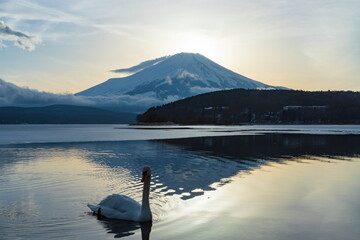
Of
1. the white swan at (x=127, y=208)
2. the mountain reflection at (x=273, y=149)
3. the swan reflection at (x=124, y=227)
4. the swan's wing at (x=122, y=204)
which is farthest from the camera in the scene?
the mountain reflection at (x=273, y=149)

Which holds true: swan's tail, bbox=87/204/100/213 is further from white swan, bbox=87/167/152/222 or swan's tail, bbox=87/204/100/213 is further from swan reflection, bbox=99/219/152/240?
swan reflection, bbox=99/219/152/240

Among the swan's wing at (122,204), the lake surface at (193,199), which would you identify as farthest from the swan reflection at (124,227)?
the swan's wing at (122,204)

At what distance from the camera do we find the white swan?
11.1 metres

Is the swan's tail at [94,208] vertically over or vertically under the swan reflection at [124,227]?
over

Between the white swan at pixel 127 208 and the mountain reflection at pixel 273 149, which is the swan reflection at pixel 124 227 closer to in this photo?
the white swan at pixel 127 208

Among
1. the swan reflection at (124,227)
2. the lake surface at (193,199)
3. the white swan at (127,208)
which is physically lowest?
the swan reflection at (124,227)

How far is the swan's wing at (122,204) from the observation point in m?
11.5

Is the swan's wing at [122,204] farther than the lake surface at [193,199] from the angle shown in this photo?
Yes

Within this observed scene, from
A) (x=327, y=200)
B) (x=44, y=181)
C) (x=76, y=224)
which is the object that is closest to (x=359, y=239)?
(x=327, y=200)

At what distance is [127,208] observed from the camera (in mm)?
11602

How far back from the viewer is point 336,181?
18312 mm

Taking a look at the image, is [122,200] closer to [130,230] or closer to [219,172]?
[130,230]

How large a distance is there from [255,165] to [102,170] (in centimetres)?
1016

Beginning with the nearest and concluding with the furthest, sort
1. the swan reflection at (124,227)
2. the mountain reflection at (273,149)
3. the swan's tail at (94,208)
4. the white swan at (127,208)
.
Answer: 1. the swan reflection at (124,227)
2. the white swan at (127,208)
3. the swan's tail at (94,208)
4. the mountain reflection at (273,149)
